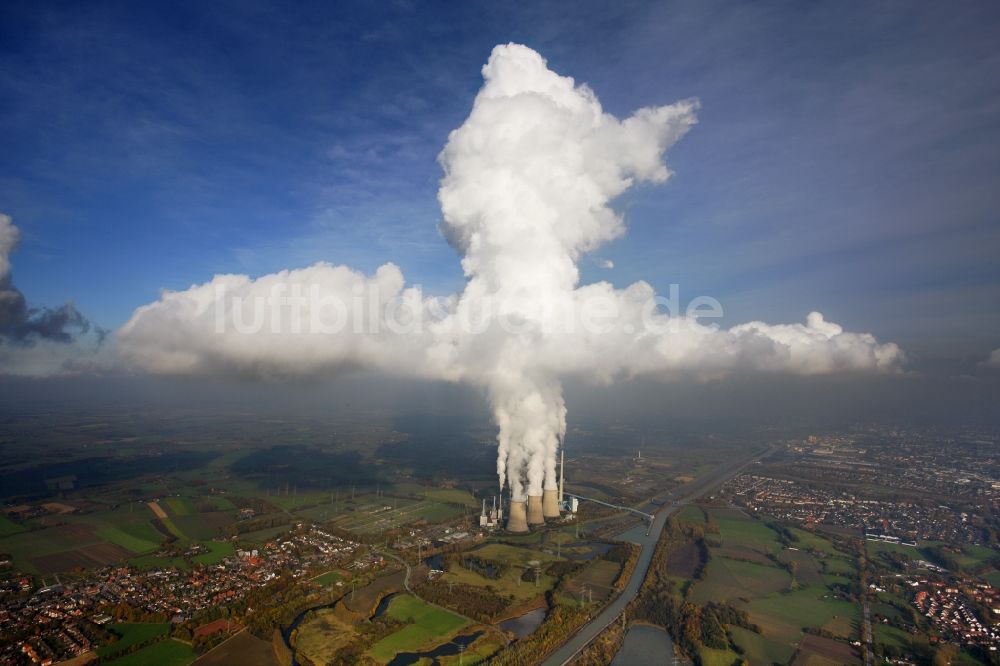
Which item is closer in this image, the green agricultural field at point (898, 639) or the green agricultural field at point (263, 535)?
the green agricultural field at point (898, 639)

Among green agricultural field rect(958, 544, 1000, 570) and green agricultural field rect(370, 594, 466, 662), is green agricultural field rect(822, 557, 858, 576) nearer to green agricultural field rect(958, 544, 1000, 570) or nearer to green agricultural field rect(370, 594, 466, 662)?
green agricultural field rect(958, 544, 1000, 570)

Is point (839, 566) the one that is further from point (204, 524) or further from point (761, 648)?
point (204, 524)

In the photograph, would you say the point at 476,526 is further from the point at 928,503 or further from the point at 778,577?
the point at 928,503

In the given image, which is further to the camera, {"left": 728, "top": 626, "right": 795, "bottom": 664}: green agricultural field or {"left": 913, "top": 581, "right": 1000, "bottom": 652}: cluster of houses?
{"left": 913, "top": 581, "right": 1000, "bottom": 652}: cluster of houses

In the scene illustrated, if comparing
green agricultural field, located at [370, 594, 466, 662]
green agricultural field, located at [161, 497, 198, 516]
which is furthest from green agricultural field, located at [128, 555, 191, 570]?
green agricultural field, located at [370, 594, 466, 662]

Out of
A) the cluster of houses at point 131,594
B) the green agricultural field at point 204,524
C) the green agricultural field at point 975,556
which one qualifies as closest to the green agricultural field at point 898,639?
the green agricultural field at point 975,556

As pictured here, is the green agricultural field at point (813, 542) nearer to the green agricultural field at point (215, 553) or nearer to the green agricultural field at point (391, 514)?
the green agricultural field at point (391, 514)

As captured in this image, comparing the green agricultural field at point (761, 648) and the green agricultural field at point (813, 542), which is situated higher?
the green agricultural field at point (761, 648)
